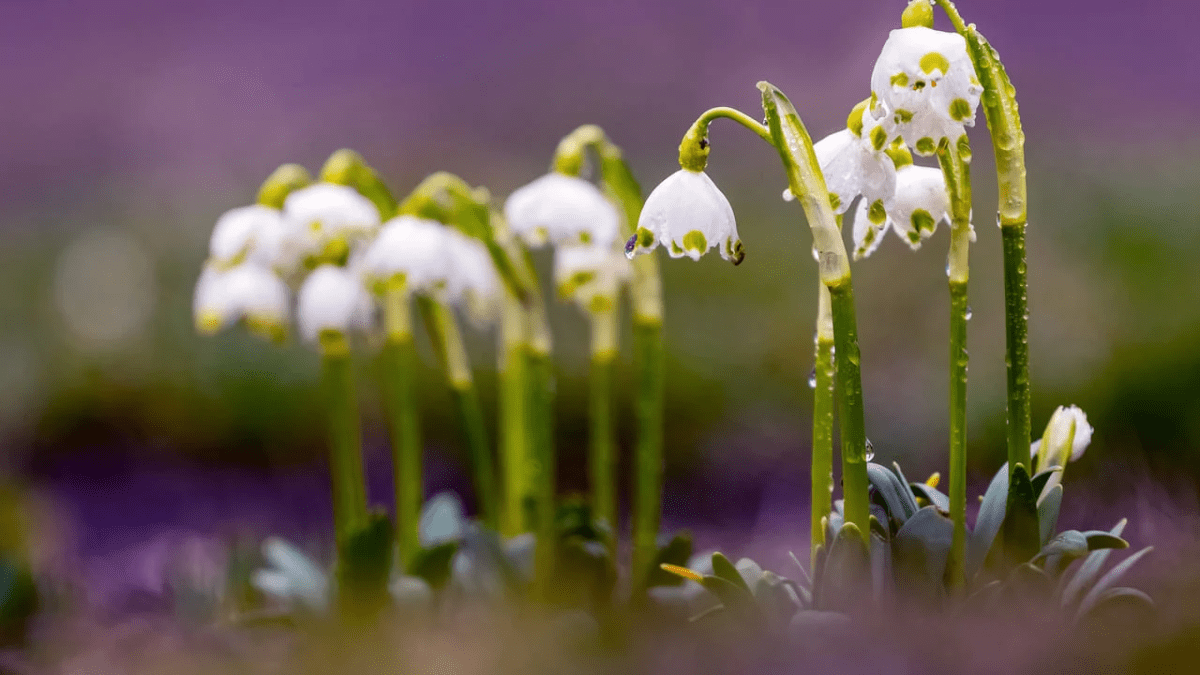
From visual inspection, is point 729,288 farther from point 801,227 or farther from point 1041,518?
point 1041,518

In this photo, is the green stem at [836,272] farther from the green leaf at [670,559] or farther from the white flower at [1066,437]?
the green leaf at [670,559]

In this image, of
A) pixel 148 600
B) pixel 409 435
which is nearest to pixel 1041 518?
pixel 409 435

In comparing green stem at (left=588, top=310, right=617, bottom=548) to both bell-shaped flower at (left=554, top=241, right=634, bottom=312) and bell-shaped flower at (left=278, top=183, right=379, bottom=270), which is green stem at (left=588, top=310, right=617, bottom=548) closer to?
Result: bell-shaped flower at (left=554, top=241, right=634, bottom=312)

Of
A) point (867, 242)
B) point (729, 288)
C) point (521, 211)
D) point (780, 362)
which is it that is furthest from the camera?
point (729, 288)

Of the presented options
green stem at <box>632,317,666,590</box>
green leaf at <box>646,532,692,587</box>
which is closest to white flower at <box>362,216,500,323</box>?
green stem at <box>632,317,666,590</box>

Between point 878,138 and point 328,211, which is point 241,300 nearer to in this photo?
point 328,211

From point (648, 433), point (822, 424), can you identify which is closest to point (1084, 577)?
point (822, 424)
